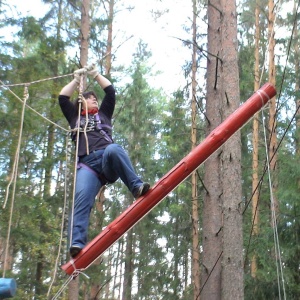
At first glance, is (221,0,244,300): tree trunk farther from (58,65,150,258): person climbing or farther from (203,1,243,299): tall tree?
(58,65,150,258): person climbing

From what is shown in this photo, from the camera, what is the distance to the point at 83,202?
376 centimetres

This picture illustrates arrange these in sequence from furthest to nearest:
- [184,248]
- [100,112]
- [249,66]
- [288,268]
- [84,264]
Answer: [184,248], [249,66], [288,268], [100,112], [84,264]

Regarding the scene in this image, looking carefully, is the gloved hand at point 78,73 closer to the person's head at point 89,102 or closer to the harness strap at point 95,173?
the person's head at point 89,102

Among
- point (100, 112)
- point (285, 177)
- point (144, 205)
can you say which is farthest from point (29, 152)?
point (144, 205)

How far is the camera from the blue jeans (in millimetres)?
3666

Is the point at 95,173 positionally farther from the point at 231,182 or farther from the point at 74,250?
the point at 231,182

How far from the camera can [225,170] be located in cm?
541

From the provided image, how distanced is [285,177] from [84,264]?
6.43 meters

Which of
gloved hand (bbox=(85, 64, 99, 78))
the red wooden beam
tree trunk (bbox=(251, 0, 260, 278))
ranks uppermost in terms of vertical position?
tree trunk (bbox=(251, 0, 260, 278))

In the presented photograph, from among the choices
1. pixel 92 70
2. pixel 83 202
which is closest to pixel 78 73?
pixel 92 70

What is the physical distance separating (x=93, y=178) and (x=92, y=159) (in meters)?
0.14

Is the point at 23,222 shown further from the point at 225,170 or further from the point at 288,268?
the point at 225,170

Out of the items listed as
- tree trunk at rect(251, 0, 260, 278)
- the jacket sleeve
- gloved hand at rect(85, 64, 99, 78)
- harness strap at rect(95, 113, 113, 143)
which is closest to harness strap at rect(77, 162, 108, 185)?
harness strap at rect(95, 113, 113, 143)

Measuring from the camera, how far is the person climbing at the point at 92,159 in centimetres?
368
